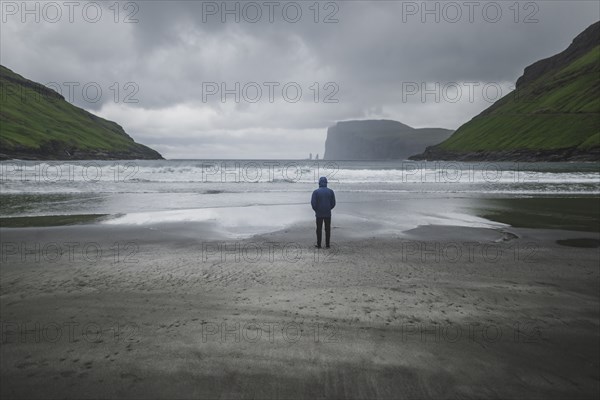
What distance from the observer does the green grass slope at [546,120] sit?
100m

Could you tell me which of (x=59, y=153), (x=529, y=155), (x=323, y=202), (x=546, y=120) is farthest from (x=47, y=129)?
(x=546, y=120)

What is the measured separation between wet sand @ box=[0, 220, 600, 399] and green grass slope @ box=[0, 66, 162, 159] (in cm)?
10938

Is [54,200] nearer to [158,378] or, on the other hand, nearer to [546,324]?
[158,378]

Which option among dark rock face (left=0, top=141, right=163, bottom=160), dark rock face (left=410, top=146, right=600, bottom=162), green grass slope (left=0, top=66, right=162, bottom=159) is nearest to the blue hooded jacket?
dark rock face (left=410, top=146, right=600, bottom=162)

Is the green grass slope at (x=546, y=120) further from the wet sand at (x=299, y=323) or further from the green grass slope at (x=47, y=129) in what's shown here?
the green grass slope at (x=47, y=129)

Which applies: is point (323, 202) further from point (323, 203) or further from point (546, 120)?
point (546, 120)

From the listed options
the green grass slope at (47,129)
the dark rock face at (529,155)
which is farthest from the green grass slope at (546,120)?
the green grass slope at (47,129)

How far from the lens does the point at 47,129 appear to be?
5089 inches

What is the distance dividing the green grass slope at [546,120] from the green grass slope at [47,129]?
140108 millimetres

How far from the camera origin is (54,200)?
22078 millimetres

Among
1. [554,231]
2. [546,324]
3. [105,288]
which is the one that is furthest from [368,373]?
[554,231]

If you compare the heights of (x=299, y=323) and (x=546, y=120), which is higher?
(x=546, y=120)

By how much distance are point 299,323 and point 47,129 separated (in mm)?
157391

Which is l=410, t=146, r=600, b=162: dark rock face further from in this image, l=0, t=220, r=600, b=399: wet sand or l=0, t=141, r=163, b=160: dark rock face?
l=0, t=141, r=163, b=160: dark rock face
